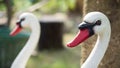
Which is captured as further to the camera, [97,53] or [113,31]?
[113,31]

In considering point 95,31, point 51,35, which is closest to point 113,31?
point 95,31

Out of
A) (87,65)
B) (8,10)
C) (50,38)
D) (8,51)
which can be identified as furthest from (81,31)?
(50,38)

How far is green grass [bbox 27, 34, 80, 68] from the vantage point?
784 cm

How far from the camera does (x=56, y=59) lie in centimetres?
838

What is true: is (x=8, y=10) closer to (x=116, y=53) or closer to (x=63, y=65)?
(x=63, y=65)

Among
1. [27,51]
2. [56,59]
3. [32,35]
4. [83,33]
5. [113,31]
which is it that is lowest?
[56,59]

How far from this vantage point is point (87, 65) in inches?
130

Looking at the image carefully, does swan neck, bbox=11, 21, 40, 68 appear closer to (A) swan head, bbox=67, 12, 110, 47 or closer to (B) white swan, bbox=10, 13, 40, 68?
(B) white swan, bbox=10, 13, 40, 68

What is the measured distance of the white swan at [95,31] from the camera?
10.3ft

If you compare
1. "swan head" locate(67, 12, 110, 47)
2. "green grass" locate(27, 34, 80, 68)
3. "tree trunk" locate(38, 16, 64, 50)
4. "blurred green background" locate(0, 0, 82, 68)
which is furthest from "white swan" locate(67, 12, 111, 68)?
"tree trunk" locate(38, 16, 64, 50)

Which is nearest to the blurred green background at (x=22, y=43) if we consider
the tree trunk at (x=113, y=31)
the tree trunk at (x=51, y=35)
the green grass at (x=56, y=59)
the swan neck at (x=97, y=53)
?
the green grass at (x=56, y=59)

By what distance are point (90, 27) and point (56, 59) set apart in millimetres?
5237

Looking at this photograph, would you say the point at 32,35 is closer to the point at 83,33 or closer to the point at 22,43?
the point at 83,33

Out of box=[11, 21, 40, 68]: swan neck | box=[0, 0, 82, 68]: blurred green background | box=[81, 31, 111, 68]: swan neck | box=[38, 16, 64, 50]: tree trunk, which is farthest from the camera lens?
box=[38, 16, 64, 50]: tree trunk
